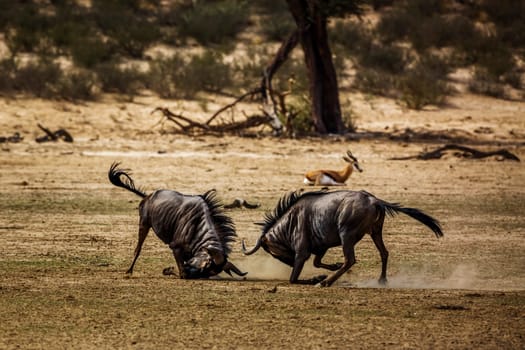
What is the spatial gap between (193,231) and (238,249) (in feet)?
8.05

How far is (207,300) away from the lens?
362 inches

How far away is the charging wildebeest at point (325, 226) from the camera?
1004 cm

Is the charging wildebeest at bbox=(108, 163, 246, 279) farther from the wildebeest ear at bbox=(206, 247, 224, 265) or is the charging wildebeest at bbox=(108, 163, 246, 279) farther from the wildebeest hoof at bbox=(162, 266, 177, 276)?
the wildebeest hoof at bbox=(162, 266, 177, 276)

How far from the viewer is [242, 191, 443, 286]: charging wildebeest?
10.0 meters

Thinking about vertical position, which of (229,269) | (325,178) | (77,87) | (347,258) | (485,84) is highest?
(347,258)

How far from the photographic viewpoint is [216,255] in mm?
10047

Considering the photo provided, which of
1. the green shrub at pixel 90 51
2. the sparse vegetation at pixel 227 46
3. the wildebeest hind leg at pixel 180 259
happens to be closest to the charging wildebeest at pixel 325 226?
the wildebeest hind leg at pixel 180 259

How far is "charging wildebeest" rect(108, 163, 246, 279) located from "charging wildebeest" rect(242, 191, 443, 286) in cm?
28

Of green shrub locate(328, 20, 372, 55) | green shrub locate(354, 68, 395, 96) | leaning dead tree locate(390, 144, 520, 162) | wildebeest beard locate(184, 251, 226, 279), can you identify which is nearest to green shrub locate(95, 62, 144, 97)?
green shrub locate(354, 68, 395, 96)

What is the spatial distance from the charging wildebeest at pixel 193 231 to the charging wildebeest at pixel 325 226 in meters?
0.28

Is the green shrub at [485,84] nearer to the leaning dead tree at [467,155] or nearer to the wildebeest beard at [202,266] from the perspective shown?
the leaning dead tree at [467,155]

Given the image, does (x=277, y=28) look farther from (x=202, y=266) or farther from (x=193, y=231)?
(x=202, y=266)

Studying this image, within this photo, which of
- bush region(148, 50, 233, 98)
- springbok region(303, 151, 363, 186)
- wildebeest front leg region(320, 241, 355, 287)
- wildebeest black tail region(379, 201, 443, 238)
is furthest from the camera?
bush region(148, 50, 233, 98)

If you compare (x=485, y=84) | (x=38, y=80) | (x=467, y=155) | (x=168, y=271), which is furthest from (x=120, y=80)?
(x=168, y=271)
